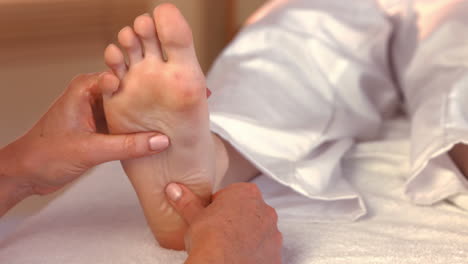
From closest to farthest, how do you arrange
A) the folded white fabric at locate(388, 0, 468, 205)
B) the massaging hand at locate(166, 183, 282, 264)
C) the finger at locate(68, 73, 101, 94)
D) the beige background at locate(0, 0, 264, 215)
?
the massaging hand at locate(166, 183, 282, 264), the finger at locate(68, 73, 101, 94), the folded white fabric at locate(388, 0, 468, 205), the beige background at locate(0, 0, 264, 215)

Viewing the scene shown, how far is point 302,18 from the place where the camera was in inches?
37.8

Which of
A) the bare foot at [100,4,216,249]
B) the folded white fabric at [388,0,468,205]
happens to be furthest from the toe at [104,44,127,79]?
the folded white fabric at [388,0,468,205]

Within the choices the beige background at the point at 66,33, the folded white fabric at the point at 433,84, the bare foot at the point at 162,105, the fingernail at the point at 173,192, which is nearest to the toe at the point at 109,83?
the bare foot at the point at 162,105

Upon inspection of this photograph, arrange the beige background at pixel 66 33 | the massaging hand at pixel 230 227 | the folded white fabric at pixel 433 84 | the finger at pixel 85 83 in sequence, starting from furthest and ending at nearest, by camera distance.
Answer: the beige background at pixel 66 33 → the folded white fabric at pixel 433 84 → the finger at pixel 85 83 → the massaging hand at pixel 230 227

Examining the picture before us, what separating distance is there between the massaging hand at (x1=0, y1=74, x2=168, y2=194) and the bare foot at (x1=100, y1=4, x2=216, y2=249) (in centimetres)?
2

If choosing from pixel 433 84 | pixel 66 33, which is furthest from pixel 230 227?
Answer: pixel 66 33

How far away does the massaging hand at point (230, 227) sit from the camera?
19.7 inches

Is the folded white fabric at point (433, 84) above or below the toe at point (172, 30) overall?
below

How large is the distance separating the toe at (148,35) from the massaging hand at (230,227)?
5.8 inches

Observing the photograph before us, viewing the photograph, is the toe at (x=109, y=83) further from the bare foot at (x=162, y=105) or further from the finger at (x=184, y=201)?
the finger at (x=184, y=201)

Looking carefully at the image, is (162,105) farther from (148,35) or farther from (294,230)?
(294,230)

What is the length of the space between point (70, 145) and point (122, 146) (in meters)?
0.06

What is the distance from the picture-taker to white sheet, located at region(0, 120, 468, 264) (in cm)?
59

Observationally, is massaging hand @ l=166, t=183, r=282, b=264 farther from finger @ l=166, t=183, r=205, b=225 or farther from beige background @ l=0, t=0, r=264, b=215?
beige background @ l=0, t=0, r=264, b=215
